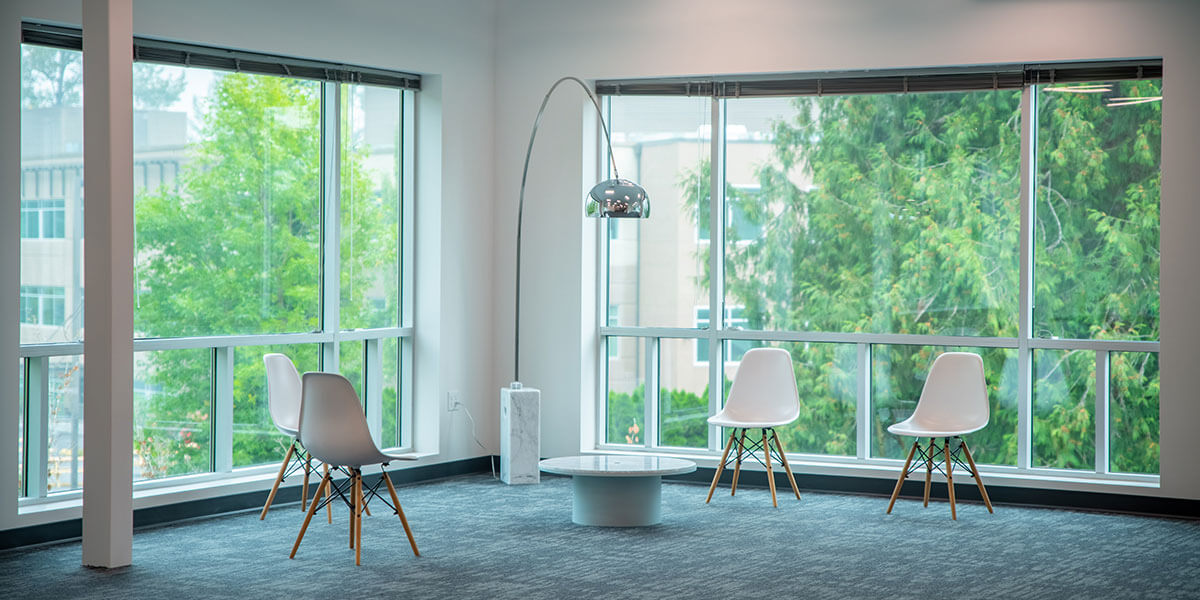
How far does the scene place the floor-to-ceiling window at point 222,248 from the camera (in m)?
6.56

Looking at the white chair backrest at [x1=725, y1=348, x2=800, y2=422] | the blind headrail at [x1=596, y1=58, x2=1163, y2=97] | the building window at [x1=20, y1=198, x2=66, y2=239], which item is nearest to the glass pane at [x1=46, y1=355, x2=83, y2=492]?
the building window at [x1=20, y1=198, x2=66, y2=239]

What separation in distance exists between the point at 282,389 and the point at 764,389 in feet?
9.95

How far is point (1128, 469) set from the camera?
25.3 feet

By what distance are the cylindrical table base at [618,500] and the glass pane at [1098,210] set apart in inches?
111

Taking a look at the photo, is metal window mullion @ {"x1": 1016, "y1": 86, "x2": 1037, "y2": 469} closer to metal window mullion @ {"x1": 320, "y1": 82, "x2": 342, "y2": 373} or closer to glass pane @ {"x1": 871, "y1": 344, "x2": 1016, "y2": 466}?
glass pane @ {"x1": 871, "y1": 344, "x2": 1016, "y2": 466}

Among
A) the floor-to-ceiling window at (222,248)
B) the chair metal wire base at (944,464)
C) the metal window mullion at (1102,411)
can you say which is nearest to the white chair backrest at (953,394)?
the chair metal wire base at (944,464)

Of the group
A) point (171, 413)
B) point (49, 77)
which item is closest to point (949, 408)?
point (171, 413)

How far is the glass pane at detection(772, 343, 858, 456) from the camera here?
27.5ft

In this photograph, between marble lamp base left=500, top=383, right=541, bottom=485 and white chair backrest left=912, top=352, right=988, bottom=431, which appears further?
marble lamp base left=500, top=383, right=541, bottom=485

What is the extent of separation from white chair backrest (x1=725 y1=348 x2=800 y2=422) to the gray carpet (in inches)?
22.9

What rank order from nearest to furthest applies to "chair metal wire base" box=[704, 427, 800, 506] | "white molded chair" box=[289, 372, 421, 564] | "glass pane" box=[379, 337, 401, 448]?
"white molded chair" box=[289, 372, 421, 564]
"chair metal wire base" box=[704, 427, 800, 506]
"glass pane" box=[379, 337, 401, 448]

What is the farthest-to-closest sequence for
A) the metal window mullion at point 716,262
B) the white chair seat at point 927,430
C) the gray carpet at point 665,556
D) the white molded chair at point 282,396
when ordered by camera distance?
the metal window mullion at point 716,262
the white chair seat at point 927,430
the white molded chair at point 282,396
the gray carpet at point 665,556

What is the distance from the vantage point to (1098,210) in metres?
7.75

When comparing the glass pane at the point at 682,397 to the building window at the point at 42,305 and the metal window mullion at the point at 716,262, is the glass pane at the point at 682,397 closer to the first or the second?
the metal window mullion at the point at 716,262
